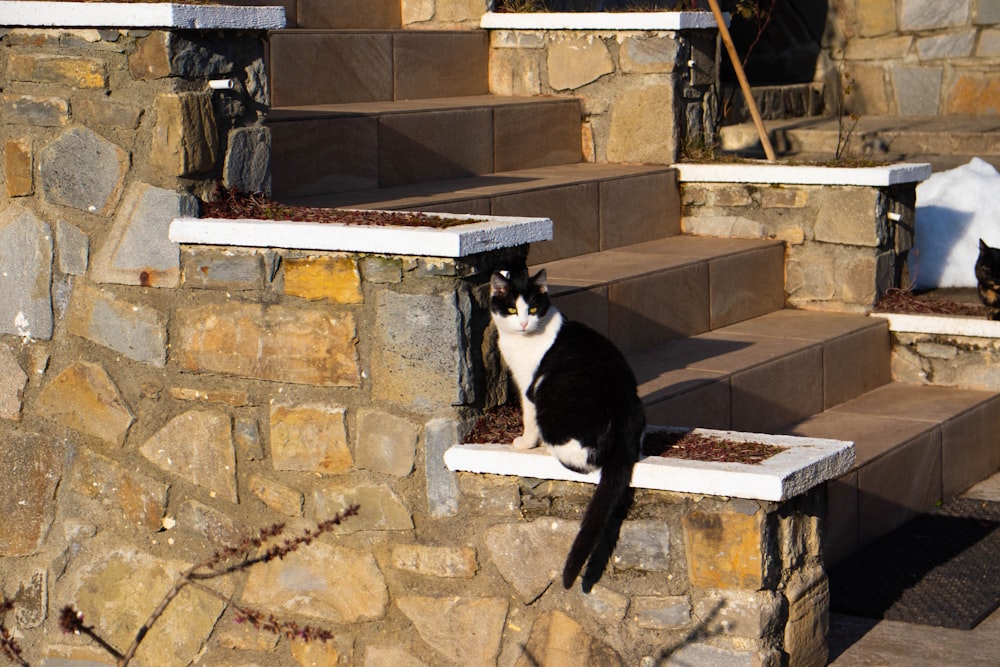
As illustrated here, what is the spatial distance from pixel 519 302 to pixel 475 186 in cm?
203

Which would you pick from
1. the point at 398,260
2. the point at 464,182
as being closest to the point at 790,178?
the point at 464,182

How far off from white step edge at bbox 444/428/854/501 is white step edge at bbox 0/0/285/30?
1.37 metres

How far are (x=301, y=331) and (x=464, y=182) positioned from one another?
198 centimetres

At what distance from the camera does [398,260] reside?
12.1 ft

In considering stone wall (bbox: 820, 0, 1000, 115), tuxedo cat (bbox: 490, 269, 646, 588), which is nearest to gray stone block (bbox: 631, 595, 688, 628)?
tuxedo cat (bbox: 490, 269, 646, 588)

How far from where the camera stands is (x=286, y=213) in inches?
157


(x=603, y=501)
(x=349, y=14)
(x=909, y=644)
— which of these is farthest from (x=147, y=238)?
(x=349, y=14)

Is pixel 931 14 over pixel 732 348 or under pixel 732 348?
over

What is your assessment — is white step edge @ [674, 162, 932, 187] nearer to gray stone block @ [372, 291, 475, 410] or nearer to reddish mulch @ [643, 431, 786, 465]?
reddish mulch @ [643, 431, 786, 465]

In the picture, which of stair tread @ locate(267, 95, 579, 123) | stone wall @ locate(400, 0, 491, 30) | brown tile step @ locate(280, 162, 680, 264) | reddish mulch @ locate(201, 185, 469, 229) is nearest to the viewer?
reddish mulch @ locate(201, 185, 469, 229)

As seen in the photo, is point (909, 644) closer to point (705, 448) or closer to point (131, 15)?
point (705, 448)

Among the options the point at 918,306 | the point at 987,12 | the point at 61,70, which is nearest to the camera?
the point at 61,70

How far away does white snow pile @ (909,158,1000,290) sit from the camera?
6.73 meters

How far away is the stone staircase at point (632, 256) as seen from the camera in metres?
5.02
